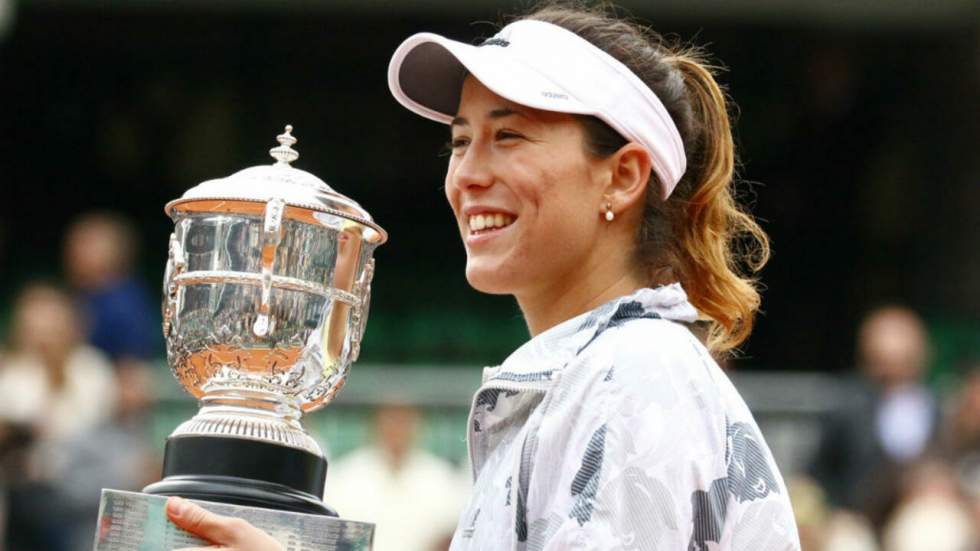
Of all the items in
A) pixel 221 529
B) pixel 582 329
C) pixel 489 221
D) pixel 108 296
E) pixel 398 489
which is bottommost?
pixel 221 529

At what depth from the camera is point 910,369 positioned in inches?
305

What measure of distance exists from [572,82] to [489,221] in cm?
22

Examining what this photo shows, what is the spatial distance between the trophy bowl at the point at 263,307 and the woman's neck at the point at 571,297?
0.30 meters

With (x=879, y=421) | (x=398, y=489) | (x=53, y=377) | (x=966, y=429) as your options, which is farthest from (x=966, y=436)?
(x=53, y=377)

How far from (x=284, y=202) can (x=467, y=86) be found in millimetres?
301

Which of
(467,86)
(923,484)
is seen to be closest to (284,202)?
(467,86)

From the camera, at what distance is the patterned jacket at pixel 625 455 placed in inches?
90.7

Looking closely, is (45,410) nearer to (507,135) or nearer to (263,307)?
(263,307)

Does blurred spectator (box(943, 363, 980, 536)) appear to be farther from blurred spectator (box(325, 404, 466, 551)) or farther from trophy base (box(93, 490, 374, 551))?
trophy base (box(93, 490, 374, 551))

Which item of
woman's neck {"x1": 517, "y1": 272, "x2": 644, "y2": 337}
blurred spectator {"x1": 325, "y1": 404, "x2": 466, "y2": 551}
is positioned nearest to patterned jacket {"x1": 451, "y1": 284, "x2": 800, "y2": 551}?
woman's neck {"x1": 517, "y1": 272, "x2": 644, "y2": 337}

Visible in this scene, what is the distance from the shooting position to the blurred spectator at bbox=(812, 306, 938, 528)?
765cm

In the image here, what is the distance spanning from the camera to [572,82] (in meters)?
2.69

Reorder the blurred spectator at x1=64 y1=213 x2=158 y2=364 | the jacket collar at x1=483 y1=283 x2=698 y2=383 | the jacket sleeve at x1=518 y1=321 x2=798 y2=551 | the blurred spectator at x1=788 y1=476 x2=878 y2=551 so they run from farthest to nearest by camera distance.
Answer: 1. the blurred spectator at x1=64 y1=213 x2=158 y2=364
2. the blurred spectator at x1=788 y1=476 x2=878 y2=551
3. the jacket collar at x1=483 y1=283 x2=698 y2=383
4. the jacket sleeve at x1=518 y1=321 x2=798 y2=551

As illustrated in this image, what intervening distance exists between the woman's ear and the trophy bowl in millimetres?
392
